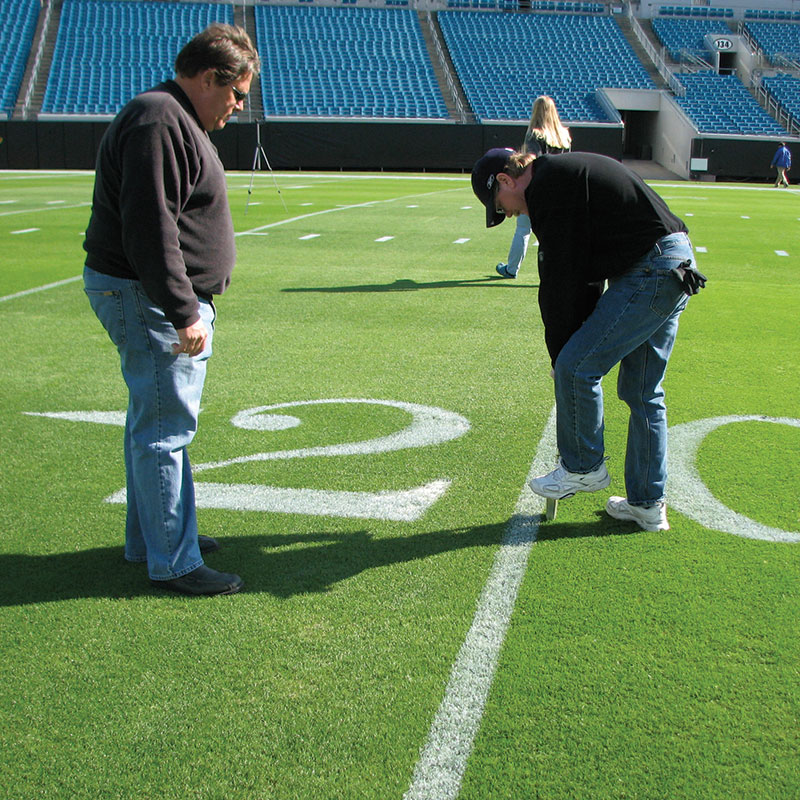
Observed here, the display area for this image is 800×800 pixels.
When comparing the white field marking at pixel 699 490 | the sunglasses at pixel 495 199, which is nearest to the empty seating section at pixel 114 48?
the white field marking at pixel 699 490

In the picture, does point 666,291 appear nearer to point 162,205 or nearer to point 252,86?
point 162,205

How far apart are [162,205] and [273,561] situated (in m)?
1.47

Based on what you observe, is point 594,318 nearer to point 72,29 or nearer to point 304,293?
point 304,293

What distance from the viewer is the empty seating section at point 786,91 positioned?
132ft

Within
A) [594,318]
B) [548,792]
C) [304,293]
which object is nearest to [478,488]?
[594,318]

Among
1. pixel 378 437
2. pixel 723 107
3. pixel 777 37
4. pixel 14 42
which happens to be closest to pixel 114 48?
pixel 14 42

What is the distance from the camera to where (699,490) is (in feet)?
14.0

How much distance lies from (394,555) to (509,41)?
46034 mm

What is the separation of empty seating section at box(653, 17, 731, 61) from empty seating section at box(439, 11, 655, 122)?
2.12 m

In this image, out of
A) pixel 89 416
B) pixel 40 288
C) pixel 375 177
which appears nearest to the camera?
pixel 89 416

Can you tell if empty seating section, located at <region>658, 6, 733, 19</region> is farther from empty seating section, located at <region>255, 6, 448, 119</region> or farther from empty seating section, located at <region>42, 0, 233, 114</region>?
empty seating section, located at <region>42, 0, 233, 114</region>

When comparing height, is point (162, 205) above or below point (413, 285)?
above

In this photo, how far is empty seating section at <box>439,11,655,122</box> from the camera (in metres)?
40.0

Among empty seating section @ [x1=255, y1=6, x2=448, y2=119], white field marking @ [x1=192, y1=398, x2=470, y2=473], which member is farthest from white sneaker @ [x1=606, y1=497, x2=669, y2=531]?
empty seating section @ [x1=255, y1=6, x2=448, y2=119]
